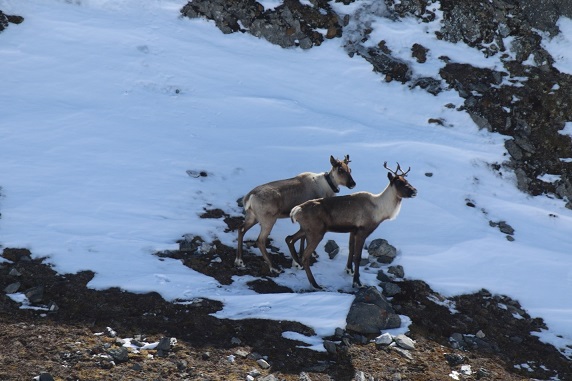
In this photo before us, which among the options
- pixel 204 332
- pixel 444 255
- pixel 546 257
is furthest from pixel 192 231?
pixel 546 257

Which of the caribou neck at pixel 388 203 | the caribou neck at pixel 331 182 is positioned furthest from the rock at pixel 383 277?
the caribou neck at pixel 331 182

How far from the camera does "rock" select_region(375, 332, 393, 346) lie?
33.2 ft

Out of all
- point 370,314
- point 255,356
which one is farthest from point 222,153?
point 255,356

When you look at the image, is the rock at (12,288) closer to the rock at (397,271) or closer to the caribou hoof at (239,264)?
the caribou hoof at (239,264)

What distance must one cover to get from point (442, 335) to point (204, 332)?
4.11m

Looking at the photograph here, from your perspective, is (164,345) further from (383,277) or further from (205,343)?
(383,277)

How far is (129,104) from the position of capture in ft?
59.6

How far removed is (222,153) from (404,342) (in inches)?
312

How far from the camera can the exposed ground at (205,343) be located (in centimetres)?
882

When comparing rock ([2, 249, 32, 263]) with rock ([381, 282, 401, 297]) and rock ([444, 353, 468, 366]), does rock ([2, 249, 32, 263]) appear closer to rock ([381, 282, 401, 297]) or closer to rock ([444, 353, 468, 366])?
rock ([381, 282, 401, 297])

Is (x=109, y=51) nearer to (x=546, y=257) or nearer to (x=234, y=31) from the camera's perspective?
(x=234, y=31)

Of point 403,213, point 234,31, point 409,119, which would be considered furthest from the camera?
point 234,31

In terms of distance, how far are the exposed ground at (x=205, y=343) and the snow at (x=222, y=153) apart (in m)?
0.40

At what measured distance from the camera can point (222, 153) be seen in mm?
16391
